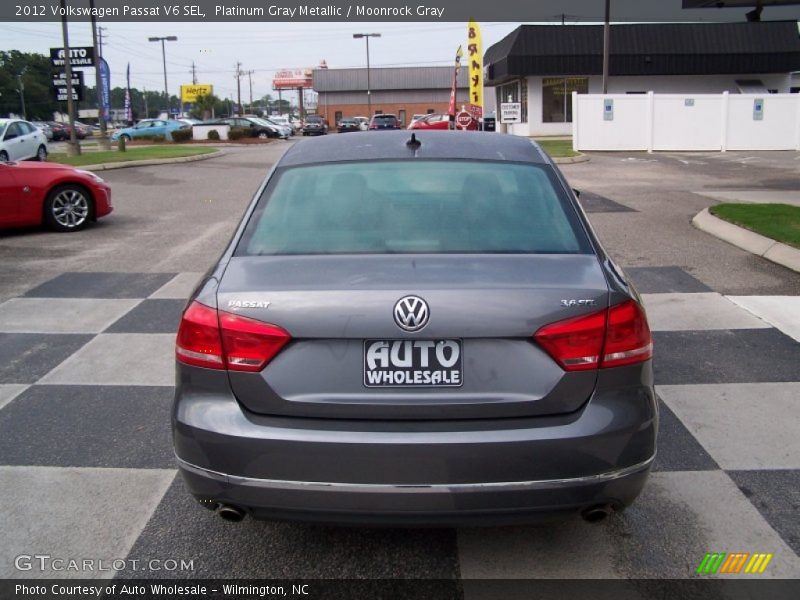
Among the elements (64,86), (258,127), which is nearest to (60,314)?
(64,86)

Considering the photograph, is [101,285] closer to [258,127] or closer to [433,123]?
[433,123]

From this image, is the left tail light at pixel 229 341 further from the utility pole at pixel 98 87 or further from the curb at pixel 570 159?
the utility pole at pixel 98 87

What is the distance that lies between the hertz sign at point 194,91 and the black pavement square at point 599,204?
261 feet

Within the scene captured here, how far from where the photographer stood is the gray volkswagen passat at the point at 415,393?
2.77m

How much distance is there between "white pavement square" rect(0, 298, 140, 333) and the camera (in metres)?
6.78

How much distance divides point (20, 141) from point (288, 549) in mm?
21635

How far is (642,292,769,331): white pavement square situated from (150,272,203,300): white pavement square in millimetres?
4280

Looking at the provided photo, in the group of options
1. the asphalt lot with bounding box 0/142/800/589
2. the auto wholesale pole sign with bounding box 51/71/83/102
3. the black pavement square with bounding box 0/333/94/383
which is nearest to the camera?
the asphalt lot with bounding box 0/142/800/589

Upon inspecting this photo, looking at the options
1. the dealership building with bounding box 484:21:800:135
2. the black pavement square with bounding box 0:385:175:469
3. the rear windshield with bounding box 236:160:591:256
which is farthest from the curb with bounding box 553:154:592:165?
the rear windshield with bounding box 236:160:591:256

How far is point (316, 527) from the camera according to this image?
3.64 meters

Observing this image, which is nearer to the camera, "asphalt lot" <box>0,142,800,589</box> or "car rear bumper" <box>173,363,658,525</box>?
"car rear bumper" <box>173,363,658,525</box>

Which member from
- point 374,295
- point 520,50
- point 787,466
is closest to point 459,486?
point 374,295

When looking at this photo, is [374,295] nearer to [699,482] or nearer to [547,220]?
[547,220]

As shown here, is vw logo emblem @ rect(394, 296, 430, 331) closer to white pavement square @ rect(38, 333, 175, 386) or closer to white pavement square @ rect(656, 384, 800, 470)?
white pavement square @ rect(656, 384, 800, 470)
